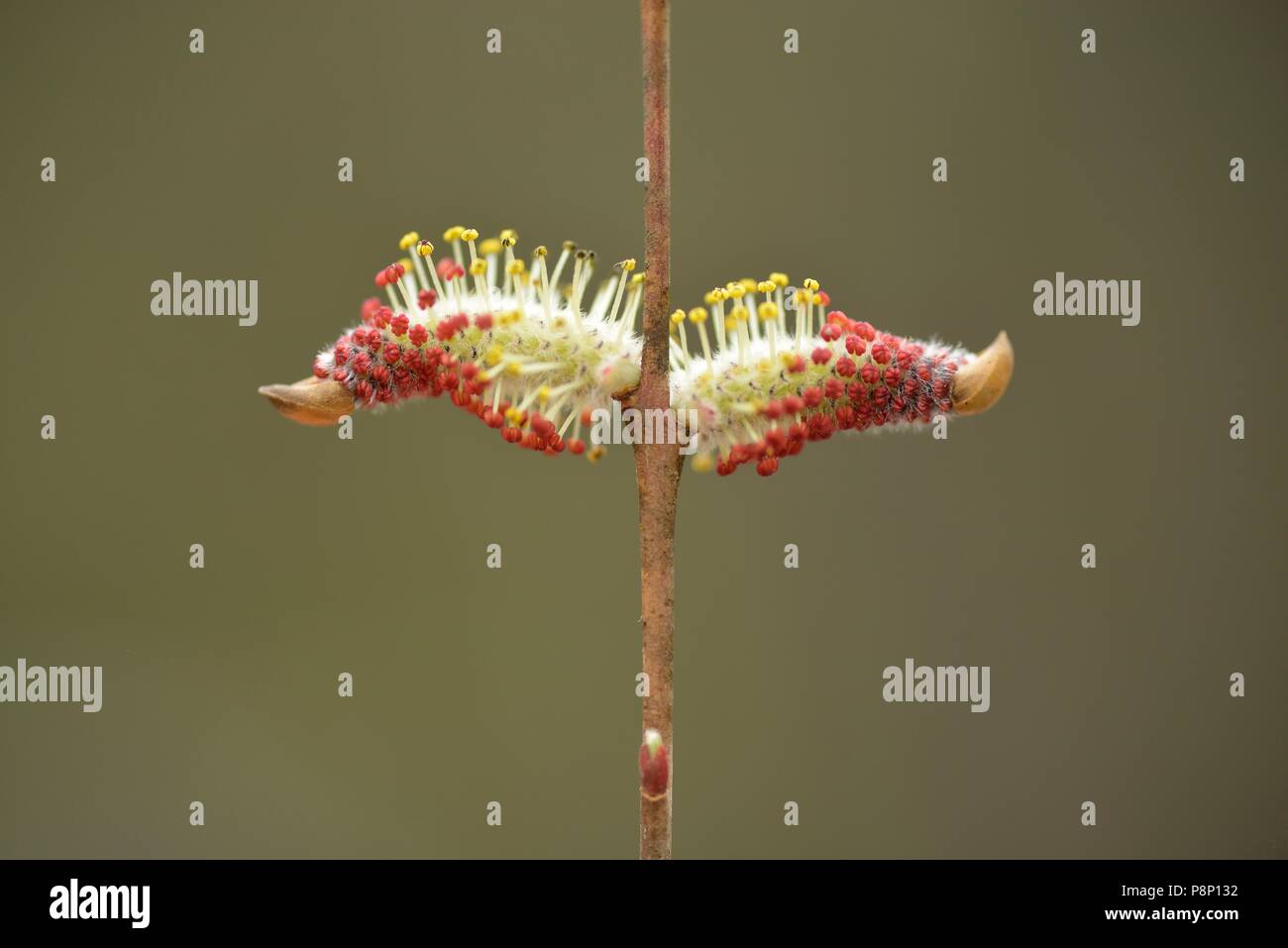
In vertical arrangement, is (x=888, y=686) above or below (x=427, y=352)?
below

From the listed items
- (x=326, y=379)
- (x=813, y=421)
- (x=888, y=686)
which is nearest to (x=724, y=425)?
(x=813, y=421)

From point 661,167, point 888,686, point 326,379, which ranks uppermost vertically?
point 661,167

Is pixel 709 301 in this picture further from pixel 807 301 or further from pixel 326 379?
pixel 326 379
